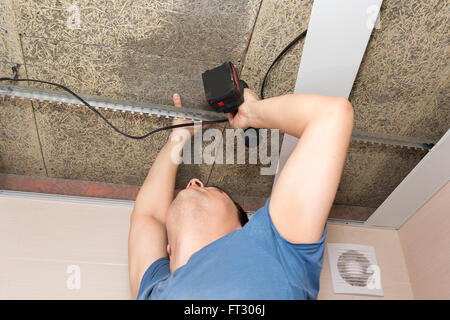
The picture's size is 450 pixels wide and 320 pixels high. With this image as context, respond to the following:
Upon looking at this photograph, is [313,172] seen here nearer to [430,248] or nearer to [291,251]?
[291,251]

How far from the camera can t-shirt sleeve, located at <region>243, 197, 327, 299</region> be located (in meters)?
0.90

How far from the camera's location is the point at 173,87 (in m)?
1.19

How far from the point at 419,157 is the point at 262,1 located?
96cm

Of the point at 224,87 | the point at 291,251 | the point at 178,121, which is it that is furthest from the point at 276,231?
the point at 178,121

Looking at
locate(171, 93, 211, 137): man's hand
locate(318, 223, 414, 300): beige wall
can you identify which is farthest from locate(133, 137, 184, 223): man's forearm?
locate(318, 223, 414, 300): beige wall

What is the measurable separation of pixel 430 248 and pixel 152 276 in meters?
1.03

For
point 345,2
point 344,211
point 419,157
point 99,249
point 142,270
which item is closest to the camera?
point 345,2

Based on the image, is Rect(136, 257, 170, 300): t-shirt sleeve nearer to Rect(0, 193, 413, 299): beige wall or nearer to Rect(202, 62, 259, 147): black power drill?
Rect(0, 193, 413, 299): beige wall

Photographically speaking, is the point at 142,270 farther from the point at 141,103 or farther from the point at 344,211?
the point at 344,211

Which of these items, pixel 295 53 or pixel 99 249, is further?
pixel 99 249

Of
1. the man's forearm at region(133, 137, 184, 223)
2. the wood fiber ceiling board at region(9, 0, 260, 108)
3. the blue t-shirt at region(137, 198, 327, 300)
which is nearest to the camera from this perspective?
the blue t-shirt at region(137, 198, 327, 300)

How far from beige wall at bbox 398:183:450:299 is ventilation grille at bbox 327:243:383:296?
14 cm
